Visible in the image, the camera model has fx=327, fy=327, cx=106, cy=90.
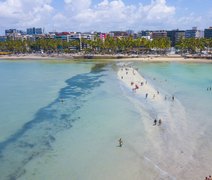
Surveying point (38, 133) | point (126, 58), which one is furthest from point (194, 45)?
point (38, 133)

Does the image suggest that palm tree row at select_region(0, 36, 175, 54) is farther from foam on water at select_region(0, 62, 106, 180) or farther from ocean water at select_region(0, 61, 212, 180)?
foam on water at select_region(0, 62, 106, 180)

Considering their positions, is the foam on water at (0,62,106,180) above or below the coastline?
below

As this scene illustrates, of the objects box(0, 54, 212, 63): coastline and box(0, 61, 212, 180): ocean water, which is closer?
box(0, 61, 212, 180): ocean water

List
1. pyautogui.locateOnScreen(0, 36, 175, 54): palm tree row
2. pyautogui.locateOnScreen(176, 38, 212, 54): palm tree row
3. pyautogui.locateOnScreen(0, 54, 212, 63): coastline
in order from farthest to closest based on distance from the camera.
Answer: pyautogui.locateOnScreen(0, 36, 175, 54): palm tree row, pyautogui.locateOnScreen(176, 38, 212, 54): palm tree row, pyautogui.locateOnScreen(0, 54, 212, 63): coastline

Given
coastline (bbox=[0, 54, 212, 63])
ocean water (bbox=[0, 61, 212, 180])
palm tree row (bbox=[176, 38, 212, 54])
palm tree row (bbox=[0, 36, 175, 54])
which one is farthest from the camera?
palm tree row (bbox=[0, 36, 175, 54])

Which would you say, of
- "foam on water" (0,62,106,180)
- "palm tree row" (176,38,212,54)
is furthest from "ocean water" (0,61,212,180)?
"palm tree row" (176,38,212,54)

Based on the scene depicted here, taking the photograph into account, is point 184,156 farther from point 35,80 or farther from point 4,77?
point 4,77

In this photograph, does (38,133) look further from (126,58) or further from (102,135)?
(126,58)

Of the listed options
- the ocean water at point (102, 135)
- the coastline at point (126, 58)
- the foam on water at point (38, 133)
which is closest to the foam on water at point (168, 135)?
the ocean water at point (102, 135)

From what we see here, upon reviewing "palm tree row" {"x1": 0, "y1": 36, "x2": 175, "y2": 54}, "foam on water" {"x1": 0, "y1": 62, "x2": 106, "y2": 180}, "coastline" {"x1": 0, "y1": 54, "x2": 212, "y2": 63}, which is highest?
"palm tree row" {"x1": 0, "y1": 36, "x2": 175, "y2": 54}
